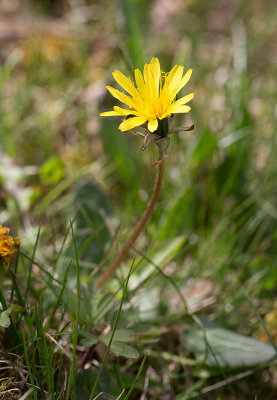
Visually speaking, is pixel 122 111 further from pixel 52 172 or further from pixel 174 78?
pixel 52 172

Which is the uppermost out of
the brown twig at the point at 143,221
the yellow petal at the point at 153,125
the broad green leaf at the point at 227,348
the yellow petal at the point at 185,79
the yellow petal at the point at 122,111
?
the yellow petal at the point at 185,79

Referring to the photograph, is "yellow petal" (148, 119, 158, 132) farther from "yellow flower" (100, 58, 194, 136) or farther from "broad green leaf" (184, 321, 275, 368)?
"broad green leaf" (184, 321, 275, 368)

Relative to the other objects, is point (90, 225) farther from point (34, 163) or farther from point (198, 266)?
point (34, 163)

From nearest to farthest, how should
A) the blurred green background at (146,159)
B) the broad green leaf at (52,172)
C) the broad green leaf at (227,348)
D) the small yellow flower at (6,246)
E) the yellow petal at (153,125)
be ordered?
the yellow petal at (153,125) < the small yellow flower at (6,246) < the broad green leaf at (227,348) < the blurred green background at (146,159) < the broad green leaf at (52,172)

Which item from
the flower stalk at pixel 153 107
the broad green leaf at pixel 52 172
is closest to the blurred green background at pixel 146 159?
the broad green leaf at pixel 52 172

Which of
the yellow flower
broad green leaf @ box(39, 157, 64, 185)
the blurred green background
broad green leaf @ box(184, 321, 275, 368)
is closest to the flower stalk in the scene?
the yellow flower

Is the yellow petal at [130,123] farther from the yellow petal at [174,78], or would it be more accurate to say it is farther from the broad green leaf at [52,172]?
the broad green leaf at [52,172]

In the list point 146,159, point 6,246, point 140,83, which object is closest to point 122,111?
point 140,83

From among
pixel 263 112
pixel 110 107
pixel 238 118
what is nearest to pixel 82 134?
pixel 110 107
